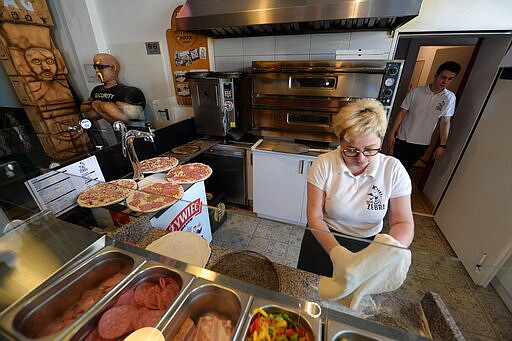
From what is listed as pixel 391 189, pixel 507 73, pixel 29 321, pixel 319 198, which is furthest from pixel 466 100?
pixel 29 321

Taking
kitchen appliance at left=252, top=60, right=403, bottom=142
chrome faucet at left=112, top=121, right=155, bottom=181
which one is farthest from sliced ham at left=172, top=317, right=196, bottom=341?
kitchen appliance at left=252, top=60, right=403, bottom=142

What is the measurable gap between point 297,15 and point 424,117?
66.2 inches

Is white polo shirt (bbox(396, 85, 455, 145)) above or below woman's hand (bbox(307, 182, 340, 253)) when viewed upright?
above

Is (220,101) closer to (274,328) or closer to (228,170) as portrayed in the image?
(228,170)

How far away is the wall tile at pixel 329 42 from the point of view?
1942mm

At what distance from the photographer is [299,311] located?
1.81ft

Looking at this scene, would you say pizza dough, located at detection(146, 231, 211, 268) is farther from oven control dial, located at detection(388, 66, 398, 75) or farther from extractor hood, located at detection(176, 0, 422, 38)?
oven control dial, located at detection(388, 66, 398, 75)

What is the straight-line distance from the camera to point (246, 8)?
1640 mm

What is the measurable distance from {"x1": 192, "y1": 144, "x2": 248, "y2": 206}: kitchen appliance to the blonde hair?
4.70ft

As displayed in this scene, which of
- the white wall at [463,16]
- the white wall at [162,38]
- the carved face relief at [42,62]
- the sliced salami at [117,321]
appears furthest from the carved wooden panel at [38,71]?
the white wall at [463,16]

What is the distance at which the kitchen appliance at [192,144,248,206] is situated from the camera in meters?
2.29

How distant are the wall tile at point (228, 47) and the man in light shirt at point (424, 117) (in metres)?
1.90

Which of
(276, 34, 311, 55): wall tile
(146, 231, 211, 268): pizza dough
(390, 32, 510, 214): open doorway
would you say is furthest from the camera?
(276, 34, 311, 55): wall tile

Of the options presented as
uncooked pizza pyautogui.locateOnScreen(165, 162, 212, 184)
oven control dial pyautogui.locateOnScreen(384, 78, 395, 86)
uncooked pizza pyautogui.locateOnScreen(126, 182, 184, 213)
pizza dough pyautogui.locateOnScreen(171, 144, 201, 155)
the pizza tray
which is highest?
oven control dial pyautogui.locateOnScreen(384, 78, 395, 86)
